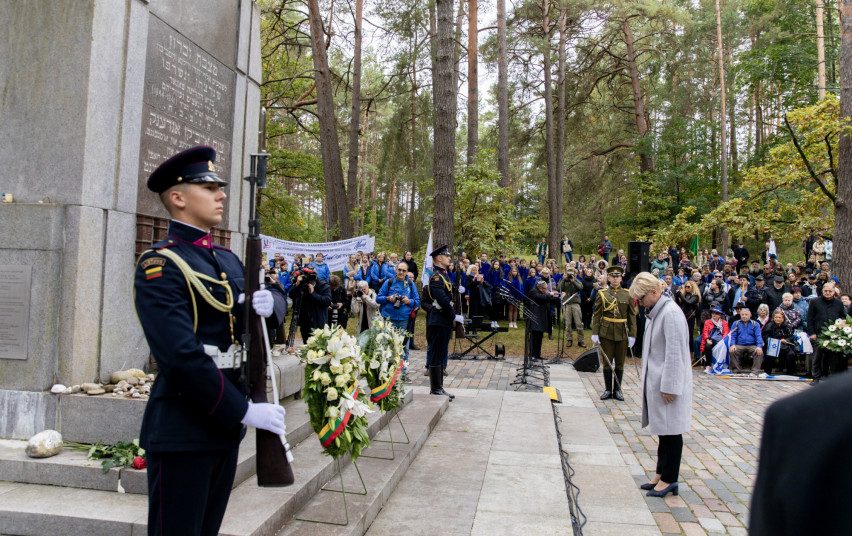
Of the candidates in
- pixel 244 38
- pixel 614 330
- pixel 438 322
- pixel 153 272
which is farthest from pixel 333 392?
pixel 614 330

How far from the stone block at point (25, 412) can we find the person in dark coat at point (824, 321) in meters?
13.1

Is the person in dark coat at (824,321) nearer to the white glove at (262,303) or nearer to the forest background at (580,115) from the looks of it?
the forest background at (580,115)

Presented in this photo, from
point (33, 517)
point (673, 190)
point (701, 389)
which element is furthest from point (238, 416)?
point (673, 190)

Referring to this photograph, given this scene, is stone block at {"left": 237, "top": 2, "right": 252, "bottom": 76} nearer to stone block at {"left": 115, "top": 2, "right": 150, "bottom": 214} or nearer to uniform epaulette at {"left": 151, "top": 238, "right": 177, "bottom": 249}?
stone block at {"left": 115, "top": 2, "right": 150, "bottom": 214}

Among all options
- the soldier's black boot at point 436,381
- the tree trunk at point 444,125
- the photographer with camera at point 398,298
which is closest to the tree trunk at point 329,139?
the tree trunk at point 444,125

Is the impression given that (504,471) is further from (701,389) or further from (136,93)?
(701,389)

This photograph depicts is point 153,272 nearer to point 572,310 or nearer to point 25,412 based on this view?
point 25,412

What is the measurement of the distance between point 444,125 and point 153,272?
12.1m

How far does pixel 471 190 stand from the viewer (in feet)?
63.8

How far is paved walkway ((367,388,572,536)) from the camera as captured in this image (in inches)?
175

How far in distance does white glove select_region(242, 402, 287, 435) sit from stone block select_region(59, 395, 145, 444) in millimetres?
2101

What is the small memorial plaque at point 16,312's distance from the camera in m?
4.41

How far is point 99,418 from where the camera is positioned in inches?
168

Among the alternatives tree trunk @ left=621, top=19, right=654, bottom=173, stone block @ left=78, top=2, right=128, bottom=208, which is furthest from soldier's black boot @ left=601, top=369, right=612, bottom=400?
tree trunk @ left=621, top=19, right=654, bottom=173
